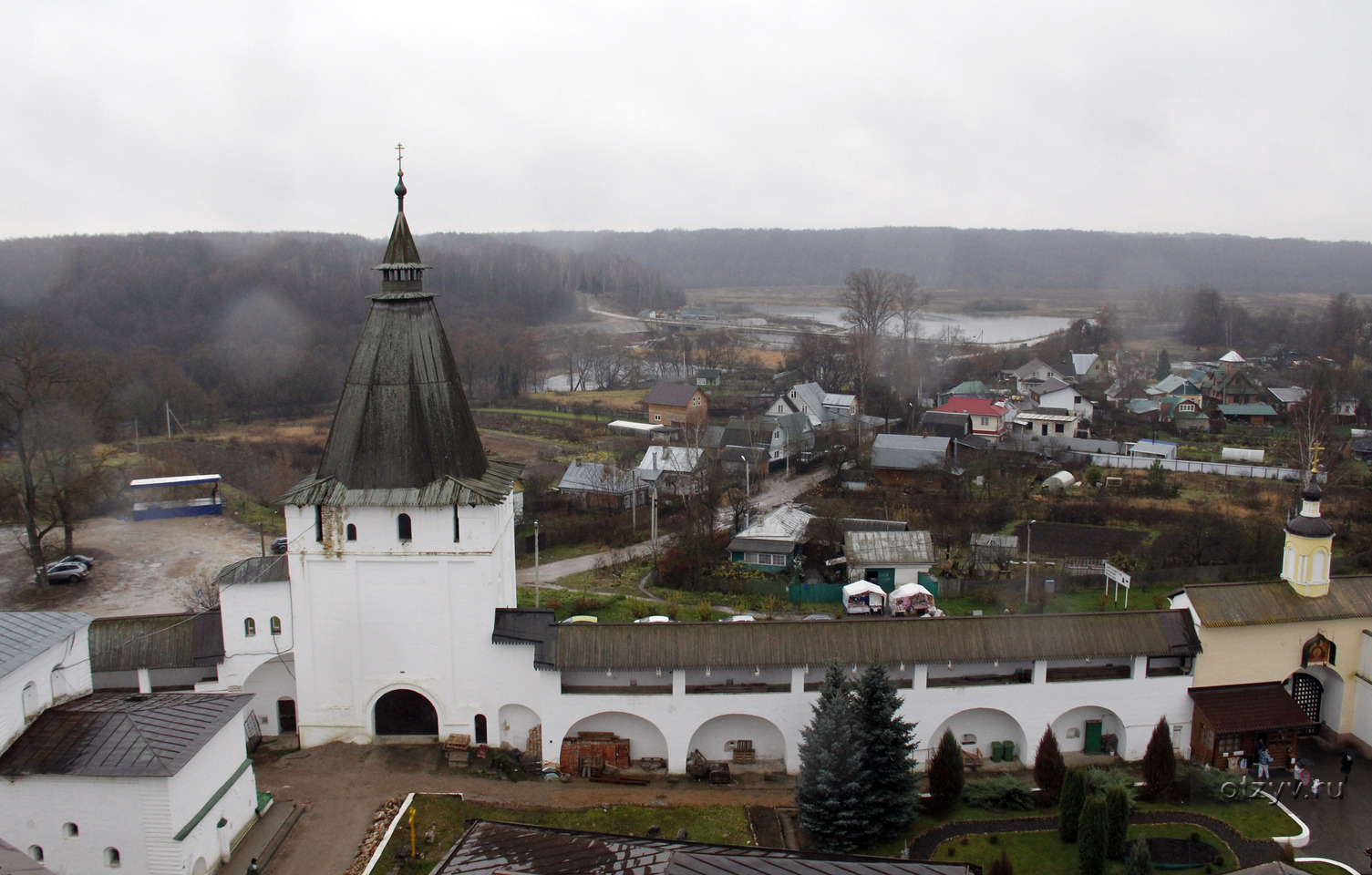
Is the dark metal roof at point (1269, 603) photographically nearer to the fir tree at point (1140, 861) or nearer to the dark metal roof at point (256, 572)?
the fir tree at point (1140, 861)

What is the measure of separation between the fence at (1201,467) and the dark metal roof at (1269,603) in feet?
76.8

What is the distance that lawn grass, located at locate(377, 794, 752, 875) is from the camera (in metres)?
17.3

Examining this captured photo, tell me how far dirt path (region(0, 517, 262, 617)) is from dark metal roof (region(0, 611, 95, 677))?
1113 cm

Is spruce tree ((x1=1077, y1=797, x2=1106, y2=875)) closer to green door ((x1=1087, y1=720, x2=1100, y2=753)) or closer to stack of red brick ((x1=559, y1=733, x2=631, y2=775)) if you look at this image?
green door ((x1=1087, y1=720, x2=1100, y2=753))

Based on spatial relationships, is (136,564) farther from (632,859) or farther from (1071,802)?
(1071,802)

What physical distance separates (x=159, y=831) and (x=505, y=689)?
6560 mm

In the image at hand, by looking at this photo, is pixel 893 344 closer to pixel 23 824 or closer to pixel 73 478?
pixel 73 478

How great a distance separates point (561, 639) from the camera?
19.7 meters

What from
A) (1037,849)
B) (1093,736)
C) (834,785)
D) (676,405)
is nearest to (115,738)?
(834,785)

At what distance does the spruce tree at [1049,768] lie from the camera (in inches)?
738

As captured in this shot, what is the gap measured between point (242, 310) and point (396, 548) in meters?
73.4

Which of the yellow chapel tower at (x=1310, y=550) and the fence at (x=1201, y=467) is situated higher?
the yellow chapel tower at (x=1310, y=550)

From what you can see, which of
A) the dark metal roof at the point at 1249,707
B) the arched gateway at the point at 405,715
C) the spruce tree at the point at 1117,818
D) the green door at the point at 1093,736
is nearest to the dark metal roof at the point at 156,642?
the arched gateway at the point at 405,715

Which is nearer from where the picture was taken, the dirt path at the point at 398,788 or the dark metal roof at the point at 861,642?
the dirt path at the point at 398,788
